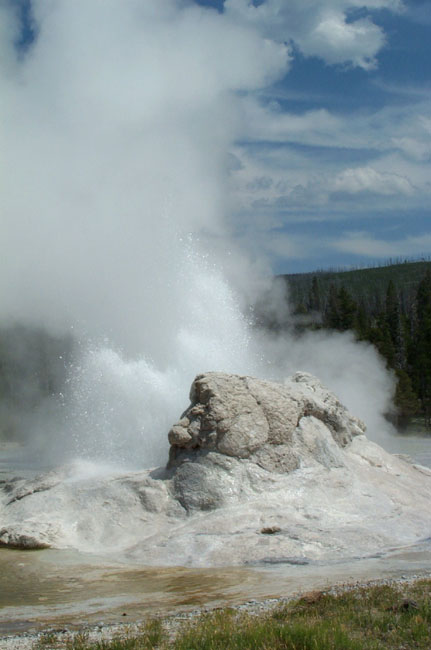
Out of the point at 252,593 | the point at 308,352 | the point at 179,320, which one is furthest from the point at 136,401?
the point at 308,352

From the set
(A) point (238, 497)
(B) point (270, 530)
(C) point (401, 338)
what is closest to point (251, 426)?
(A) point (238, 497)

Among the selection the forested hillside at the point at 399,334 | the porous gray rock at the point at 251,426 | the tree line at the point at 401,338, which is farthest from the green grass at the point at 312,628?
the forested hillside at the point at 399,334

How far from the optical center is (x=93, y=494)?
10195 millimetres

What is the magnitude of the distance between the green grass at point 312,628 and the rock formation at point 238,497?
2.58m

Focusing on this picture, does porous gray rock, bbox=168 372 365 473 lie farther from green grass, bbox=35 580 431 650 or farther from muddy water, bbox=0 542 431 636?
green grass, bbox=35 580 431 650

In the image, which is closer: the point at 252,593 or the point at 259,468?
the point at 252,593

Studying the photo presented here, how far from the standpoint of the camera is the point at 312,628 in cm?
468

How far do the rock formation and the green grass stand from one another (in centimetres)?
258

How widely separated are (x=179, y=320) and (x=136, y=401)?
10.4ft

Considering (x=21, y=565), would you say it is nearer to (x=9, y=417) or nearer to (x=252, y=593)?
(x=252, y=593)

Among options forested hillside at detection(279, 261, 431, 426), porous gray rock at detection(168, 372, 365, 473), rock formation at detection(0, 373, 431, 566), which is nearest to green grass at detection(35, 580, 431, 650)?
rock formation at detection(0, 373, 431, 566)

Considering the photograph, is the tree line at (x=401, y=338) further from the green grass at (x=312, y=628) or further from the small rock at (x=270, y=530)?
the green grass at (x=312, y=628)

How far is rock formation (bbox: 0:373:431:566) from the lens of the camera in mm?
8680

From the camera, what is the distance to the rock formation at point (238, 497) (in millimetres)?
8680
